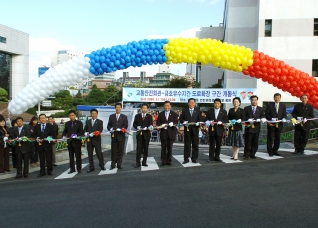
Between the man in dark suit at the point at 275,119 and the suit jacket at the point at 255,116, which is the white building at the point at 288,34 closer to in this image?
the man in dark suit at the point at 275,119

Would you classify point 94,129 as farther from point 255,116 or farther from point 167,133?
point 255,116

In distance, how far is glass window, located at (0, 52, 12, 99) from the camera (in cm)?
6146

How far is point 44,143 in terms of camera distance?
8.72 metres

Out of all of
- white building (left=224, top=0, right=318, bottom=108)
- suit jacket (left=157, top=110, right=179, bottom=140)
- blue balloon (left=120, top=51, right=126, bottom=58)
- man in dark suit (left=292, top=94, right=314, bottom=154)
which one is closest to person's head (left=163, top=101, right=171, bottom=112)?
suit jacket (left=157, top=110, right=179, bottom=140)

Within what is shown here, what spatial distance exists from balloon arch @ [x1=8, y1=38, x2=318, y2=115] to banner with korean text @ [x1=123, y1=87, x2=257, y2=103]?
13.7 ft

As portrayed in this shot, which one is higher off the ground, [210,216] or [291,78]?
A: [291,78]

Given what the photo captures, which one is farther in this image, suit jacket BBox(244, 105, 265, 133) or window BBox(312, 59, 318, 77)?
window BBox(312, 59, 318, 77)

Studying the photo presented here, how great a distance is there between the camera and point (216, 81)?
47250 millimetres

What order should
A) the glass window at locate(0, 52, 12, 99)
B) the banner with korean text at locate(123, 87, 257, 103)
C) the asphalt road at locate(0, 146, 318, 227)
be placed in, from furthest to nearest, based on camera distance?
the glass window at locate(0, 52, 12, 99)
the banner with korean text at locate(123, 87, 257, 103)
the asphalt road at locate(0, 146, 318, 227)

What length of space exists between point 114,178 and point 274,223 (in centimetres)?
404

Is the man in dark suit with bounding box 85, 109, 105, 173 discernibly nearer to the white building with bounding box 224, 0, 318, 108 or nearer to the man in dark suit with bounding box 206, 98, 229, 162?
the man in dark suit with bounding box 206, 98, 229, 162

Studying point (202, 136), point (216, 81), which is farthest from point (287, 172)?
point (216, 81)

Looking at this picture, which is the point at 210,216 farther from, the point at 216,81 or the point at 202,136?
the point at 216,81

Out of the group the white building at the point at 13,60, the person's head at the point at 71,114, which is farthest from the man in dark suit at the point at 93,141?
the white building at the point at 13,60
